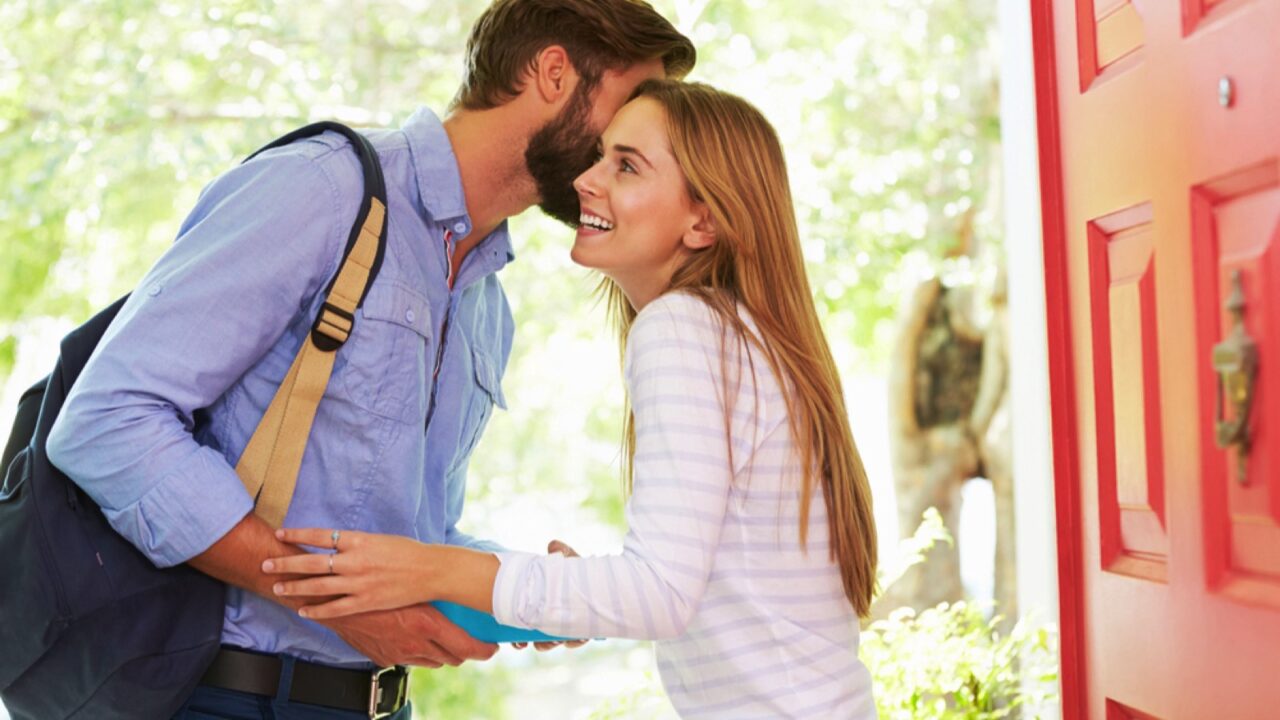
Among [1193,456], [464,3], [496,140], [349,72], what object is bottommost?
[1193,456]

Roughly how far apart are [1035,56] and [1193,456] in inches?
33.8

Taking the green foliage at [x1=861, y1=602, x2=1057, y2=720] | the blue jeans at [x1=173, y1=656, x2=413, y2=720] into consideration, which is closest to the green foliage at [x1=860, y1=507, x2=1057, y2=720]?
the green foliage at [x1=861, y1=602, x2=1057, y2=720]

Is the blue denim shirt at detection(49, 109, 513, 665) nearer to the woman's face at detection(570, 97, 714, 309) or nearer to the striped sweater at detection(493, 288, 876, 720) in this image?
the woman's face at detection(570, 97, 714, 309)

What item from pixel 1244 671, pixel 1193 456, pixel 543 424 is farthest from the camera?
pixel 543 424

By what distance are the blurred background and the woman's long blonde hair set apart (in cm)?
322

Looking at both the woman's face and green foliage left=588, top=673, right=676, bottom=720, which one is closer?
the woman's face

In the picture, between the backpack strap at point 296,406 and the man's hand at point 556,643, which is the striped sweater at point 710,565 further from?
the backpack strap at point 296,406

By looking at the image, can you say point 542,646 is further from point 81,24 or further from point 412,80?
point 81,24

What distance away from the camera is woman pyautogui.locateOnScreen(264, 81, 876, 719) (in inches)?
55.8

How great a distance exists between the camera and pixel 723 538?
4.94 feet

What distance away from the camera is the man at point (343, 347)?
1.57 meters

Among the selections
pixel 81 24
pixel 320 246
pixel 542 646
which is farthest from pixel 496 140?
pixel 81 24

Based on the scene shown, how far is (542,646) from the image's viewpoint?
1.85 m

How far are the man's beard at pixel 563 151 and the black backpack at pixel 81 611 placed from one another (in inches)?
34.8
